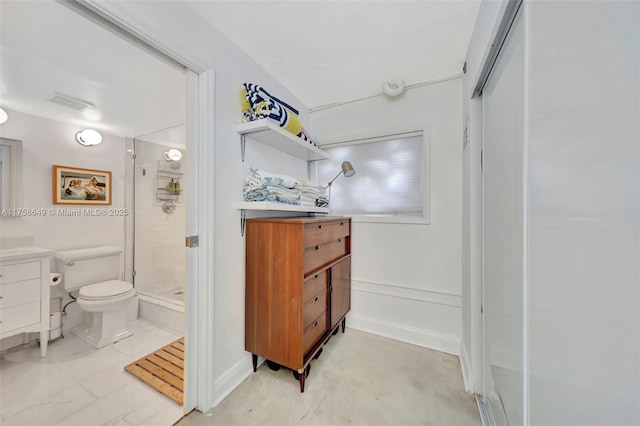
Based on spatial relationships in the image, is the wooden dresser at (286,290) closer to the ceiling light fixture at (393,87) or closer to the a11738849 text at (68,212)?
the a11738849 text at (68,212)

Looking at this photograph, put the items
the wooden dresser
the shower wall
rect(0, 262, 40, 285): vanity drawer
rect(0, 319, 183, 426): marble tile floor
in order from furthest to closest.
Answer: the shower wall, the wooden dresser, rect(0, 319, 183, 426): marble tile floor, rect(0, 262, 40, 285): vanity drawer

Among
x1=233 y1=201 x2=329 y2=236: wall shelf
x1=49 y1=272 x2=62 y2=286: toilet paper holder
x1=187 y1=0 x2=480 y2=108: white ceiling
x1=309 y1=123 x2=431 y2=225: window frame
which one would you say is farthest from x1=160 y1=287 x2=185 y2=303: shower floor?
x1=187 y1=0 x2=480 y2=108: white ceiling

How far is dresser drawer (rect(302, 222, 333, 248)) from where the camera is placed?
157cm

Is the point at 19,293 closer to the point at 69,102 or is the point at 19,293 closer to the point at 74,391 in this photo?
the point at 74,391


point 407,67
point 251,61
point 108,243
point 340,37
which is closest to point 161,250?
point 108,243

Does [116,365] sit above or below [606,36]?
below

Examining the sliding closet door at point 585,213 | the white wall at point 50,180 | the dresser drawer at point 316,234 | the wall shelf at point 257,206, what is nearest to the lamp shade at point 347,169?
the dresser drawer at point 316,234

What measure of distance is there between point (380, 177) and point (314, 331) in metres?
1.57

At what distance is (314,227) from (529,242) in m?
1.20

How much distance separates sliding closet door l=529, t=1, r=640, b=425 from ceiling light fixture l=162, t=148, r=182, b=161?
2354mm

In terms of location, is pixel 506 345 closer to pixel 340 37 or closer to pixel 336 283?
pixel 336 283

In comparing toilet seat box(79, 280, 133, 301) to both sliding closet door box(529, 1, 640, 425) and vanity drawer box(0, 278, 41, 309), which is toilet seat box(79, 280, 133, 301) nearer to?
vanity drawer box(0, 278, 41, 309)

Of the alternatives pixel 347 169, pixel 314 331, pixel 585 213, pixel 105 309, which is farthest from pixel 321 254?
pixel 105 309

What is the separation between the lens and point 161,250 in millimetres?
2211
